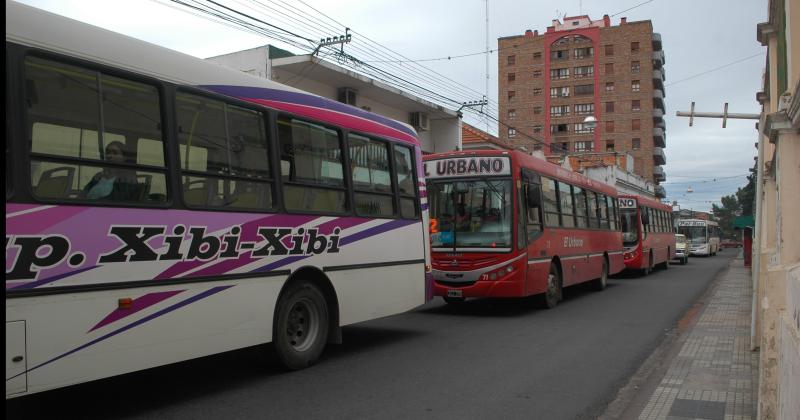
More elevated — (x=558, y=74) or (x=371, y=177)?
(x=558, y=74)

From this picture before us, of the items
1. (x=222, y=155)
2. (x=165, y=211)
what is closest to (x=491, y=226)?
(x=222, y=155)

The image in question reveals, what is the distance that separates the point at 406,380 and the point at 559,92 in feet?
280

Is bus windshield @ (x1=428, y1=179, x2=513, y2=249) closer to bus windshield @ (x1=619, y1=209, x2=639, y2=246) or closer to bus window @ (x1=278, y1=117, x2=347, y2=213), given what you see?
bus window @ (x1=278, y1=117, x2=347, y2=213)

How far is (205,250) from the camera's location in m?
5.71

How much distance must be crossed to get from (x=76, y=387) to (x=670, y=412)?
213 inches

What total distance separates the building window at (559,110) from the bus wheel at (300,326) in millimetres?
83626

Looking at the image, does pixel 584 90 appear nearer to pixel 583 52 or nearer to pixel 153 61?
pixel 583 52

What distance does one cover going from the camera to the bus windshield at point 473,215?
37.5ft

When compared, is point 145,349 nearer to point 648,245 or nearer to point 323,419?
point 323,419

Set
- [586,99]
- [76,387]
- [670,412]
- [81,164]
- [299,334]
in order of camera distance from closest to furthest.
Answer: [81,164] → [670,412] → [76,387] → [299,334] → [586,99]

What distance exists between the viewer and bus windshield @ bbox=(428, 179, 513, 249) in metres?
11.4

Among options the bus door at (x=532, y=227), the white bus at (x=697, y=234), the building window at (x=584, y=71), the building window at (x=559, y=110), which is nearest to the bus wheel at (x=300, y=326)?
the bus door at (x=532, y=227)

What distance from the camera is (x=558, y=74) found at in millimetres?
87438

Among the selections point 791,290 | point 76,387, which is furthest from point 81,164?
point 791,290
